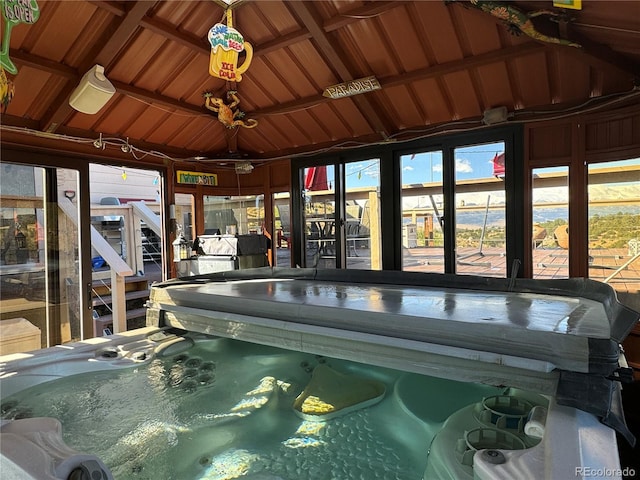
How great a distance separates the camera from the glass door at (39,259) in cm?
398

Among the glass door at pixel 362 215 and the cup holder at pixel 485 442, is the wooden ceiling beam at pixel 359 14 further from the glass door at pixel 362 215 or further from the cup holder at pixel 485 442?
the cup holder at pixel 485 442

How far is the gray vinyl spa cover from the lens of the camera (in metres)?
1.58

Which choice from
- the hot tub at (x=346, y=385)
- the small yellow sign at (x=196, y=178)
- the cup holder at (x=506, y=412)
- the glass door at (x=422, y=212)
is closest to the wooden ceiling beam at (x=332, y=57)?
the glass door at (x=422, y=212)

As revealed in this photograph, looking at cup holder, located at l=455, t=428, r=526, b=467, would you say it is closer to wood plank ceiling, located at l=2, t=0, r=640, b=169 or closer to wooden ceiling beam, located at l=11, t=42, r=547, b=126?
wood plank ceiling, located at l=2, t=0, r=640, b=169

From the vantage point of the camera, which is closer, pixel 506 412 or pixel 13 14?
pixel 506 412

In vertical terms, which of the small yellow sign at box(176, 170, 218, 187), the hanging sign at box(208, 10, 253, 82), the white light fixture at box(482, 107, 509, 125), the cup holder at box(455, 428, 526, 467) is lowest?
the cup holder at box(455, 428, 526, 467)

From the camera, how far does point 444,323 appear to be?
1.88 m

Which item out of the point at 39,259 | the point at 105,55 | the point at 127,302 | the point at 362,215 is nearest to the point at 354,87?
the point at 362,215

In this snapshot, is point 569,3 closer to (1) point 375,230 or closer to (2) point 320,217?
(1) point 375,230

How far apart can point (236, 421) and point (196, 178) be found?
14.2 ft

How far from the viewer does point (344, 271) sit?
375 centimetres

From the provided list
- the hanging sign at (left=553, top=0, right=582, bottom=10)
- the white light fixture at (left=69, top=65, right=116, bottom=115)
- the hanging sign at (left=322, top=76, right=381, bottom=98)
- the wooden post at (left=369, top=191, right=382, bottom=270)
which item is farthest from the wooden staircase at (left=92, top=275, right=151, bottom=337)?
the hanging sign at (left=553, top=0, right=582, bottom=10)

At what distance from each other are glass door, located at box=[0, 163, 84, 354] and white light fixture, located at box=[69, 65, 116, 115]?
1207mm

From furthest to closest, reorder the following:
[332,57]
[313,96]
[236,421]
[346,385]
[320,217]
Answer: [320,217] < [313,96] < [332,57] < [346,385] < [236,421]
